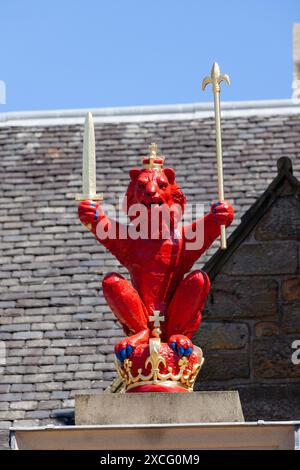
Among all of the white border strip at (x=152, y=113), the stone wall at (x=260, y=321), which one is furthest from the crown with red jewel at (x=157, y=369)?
the white border strip at (x=152, y=113)

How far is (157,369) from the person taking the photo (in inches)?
491

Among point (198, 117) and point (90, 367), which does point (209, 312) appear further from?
point (198, 117)

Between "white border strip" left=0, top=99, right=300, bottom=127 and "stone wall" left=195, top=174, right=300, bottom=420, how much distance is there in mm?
5229

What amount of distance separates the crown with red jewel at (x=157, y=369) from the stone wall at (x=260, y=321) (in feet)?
4.96

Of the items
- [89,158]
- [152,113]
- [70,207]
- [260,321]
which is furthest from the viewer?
[152,113]

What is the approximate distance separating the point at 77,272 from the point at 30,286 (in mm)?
451

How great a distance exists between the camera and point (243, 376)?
555 inches

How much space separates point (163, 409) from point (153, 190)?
1615 millimetres

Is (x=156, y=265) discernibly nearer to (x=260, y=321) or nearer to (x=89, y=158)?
(x=89, y=158)

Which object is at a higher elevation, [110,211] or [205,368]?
[110,211]

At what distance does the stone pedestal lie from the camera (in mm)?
12117

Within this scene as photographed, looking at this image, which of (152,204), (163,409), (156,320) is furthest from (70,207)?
(163,409)

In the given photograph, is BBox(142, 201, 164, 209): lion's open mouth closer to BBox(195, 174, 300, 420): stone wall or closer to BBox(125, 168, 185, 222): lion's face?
BBox(125, 168, 185, 222): lion's face
